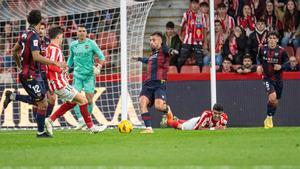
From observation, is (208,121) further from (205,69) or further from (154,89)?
(205,69)

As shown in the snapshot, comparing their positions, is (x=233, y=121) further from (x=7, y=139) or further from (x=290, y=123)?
(x=7, y=139)

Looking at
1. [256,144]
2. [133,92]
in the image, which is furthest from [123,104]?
[256,144]

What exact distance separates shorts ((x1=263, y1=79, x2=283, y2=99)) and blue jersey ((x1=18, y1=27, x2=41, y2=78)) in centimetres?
664

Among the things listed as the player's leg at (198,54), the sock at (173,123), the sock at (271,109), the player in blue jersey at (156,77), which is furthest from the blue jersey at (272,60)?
the player in blue jersey at (156,77)

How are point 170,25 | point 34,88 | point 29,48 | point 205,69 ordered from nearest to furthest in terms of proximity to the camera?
point 29,48
point 34,88
point 205,69
point 170,25

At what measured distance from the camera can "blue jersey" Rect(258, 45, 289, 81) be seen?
2266 cm

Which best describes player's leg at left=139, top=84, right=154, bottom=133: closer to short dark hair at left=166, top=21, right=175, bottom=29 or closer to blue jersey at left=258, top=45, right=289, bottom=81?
blue jersey at left=258, top=45, right=289, bottom=81

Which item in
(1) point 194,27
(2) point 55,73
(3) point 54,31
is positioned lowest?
(2) point 55,73

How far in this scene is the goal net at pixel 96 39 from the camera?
24.0 m

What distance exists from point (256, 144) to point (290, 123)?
9649 millimetres

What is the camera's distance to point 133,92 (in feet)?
78.7

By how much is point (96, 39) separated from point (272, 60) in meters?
4.41

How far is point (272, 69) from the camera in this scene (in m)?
22.9

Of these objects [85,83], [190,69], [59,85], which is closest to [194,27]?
[190,69]
